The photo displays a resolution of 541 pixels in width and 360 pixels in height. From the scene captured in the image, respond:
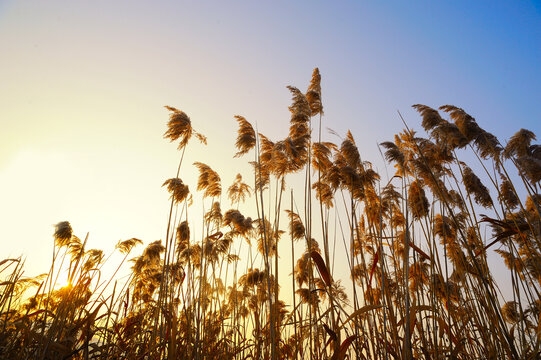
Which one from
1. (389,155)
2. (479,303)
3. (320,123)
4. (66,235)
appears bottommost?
(479,303)

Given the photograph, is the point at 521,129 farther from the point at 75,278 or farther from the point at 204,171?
the point at 75,278

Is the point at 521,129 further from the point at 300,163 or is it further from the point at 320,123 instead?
the point at 300,163

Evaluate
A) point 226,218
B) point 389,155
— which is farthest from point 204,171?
point 389,155

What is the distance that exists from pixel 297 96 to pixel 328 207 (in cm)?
142

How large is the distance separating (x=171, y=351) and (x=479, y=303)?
8.84 feet

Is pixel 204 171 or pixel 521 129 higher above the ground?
pixel 204 171

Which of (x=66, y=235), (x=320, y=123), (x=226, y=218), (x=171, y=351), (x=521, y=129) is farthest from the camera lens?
(x=226, y=218)

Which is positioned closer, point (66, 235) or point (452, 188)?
point (66, 235)

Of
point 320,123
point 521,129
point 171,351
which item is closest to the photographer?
point 171,351

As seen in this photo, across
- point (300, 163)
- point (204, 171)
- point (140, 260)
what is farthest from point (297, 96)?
point (140, 260)

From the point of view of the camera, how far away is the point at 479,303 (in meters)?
2.78

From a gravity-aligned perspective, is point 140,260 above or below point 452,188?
below

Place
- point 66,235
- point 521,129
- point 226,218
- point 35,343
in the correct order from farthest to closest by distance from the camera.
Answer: point 226,218
point 521,129
point 66,235
point 35,343

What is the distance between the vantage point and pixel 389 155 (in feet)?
12.6
